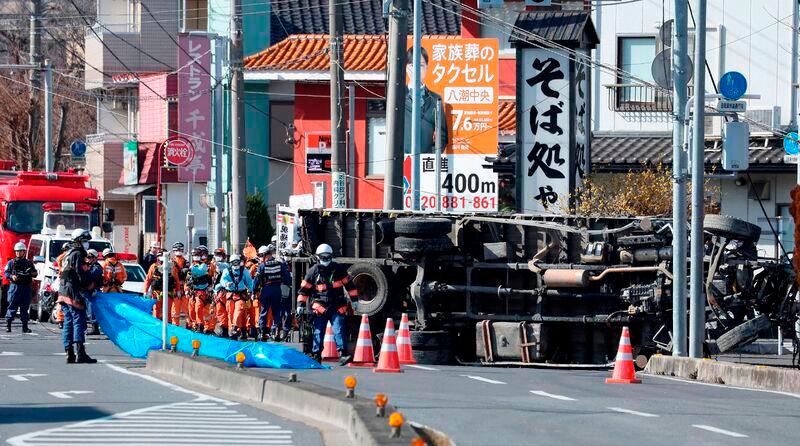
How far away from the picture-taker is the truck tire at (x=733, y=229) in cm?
2258

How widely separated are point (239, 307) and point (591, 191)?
6824mm

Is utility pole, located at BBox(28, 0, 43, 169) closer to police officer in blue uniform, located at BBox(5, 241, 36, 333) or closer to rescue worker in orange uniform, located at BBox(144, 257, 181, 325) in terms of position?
police officer in blue uniform, located at BBox(5, 241, 36, 333)

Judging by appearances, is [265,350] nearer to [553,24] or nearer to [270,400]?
[270,400]

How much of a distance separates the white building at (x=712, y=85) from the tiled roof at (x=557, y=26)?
7.26 meters

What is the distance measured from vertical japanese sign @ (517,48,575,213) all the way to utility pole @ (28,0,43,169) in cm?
2884

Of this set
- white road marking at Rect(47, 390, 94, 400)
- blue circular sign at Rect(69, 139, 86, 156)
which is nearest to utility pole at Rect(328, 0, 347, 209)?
white road marking at Rect(47, 390, 94, 400)

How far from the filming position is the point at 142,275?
3669cm

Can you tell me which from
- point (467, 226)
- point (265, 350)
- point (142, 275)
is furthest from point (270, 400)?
point (142, 275)

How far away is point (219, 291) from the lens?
1153 inches

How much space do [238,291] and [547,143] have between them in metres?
6.33

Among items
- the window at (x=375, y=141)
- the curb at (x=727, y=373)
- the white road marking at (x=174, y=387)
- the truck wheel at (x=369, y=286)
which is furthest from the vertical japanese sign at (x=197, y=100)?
the curb at (x=727, y=373)

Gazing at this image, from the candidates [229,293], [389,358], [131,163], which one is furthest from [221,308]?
[131,163]

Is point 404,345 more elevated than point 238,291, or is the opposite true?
point 238,291

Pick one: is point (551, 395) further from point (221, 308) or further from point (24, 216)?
point (24, 216)
